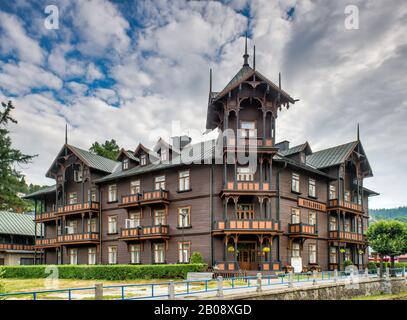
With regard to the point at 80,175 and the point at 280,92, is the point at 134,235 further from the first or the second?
the point at 280,92

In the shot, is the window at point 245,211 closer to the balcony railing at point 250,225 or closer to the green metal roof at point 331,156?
the balcony railing at point 250,225

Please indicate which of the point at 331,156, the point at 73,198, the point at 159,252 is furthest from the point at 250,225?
the point at 73,198

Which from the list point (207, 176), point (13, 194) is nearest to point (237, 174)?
point (207, 176)

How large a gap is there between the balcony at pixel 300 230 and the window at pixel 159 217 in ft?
Result: 36.7

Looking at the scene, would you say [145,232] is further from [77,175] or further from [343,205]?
[343,205]

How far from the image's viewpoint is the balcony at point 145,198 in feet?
131

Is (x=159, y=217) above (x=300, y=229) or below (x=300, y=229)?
above

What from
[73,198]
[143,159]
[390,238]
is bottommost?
[390,238]

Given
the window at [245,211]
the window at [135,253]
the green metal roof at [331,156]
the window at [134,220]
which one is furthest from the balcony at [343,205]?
the window at [135,253]

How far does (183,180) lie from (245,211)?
630 cm

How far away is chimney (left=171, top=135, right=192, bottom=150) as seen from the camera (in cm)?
4512

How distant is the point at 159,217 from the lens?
41.2 m

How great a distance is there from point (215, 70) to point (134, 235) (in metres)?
16.4
